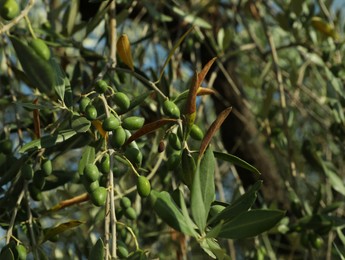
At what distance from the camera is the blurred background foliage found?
1.31 metres

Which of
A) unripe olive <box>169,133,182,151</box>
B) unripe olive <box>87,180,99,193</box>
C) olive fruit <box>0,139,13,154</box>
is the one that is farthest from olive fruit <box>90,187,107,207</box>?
olive fruit <box>0,139,13,154</box>

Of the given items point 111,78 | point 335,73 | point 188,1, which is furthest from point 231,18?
point 111,78

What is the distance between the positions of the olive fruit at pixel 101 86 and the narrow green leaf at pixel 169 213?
221mm

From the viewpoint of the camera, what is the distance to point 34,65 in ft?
2.81

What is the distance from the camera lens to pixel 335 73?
5.31ft

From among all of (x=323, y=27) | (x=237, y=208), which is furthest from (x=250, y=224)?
(x=323, y=27)

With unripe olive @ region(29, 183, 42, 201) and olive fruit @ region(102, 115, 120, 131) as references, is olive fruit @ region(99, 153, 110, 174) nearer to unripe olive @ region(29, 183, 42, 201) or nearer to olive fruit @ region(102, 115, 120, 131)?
olive fruit @ region(102, 115, 120, 131)

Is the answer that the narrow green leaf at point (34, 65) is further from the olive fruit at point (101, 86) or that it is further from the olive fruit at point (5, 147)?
the olive fruit at point (5, 147)

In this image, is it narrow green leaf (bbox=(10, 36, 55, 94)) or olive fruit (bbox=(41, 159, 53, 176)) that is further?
olive fruit (bbox=(41, 159, 53, 176))

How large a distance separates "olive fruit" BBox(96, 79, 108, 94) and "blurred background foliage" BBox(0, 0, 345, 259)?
0.07 m

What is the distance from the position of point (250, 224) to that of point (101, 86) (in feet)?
1.01

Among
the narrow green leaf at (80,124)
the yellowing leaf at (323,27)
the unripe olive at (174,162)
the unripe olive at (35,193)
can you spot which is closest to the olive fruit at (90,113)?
the narrow green leaf at (80,124)

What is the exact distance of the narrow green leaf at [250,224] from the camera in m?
0.81

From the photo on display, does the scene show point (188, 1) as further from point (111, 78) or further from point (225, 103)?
point (111, 78)
